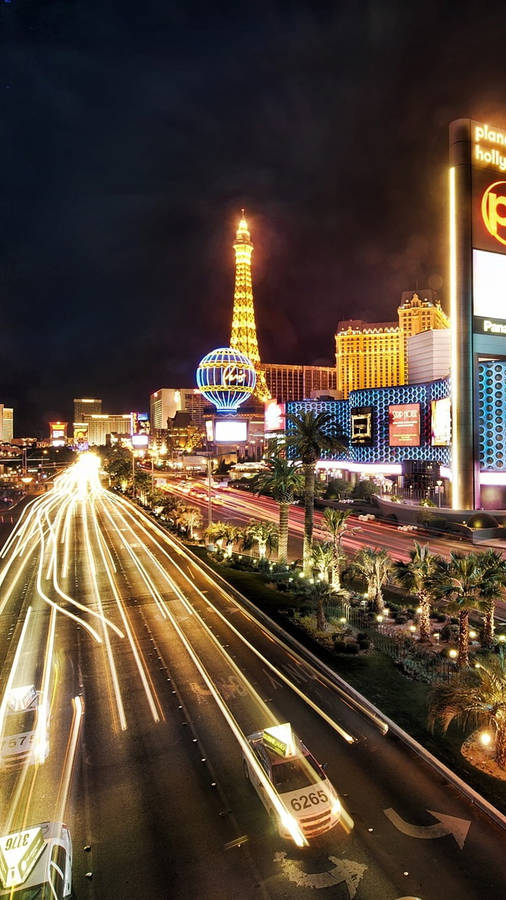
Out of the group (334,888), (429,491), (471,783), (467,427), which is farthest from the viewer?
(429,491)

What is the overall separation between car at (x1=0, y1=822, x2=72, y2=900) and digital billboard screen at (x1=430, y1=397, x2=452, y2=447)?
55605 millimetres

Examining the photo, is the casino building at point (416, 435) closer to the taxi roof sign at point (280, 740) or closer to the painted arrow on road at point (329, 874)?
the taxi roof sign at point (280, 740)

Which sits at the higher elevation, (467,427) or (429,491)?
(467,427)

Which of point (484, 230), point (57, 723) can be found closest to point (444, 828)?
point (57, 723)

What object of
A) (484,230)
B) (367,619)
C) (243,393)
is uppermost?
(484,230)

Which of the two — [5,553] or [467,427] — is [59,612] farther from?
[467,427]

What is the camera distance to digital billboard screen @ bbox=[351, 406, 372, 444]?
8238cm

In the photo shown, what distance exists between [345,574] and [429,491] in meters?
43.3

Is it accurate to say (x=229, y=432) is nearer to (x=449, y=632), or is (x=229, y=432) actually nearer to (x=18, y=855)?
(x=449, y=632)

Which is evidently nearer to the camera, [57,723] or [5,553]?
[57,723]

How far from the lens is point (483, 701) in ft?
43.3

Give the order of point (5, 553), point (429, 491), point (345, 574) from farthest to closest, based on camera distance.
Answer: point (429, 491), point (5, 553), point (345, 574)

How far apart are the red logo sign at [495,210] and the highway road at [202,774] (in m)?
50.3

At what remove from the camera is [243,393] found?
126 m
